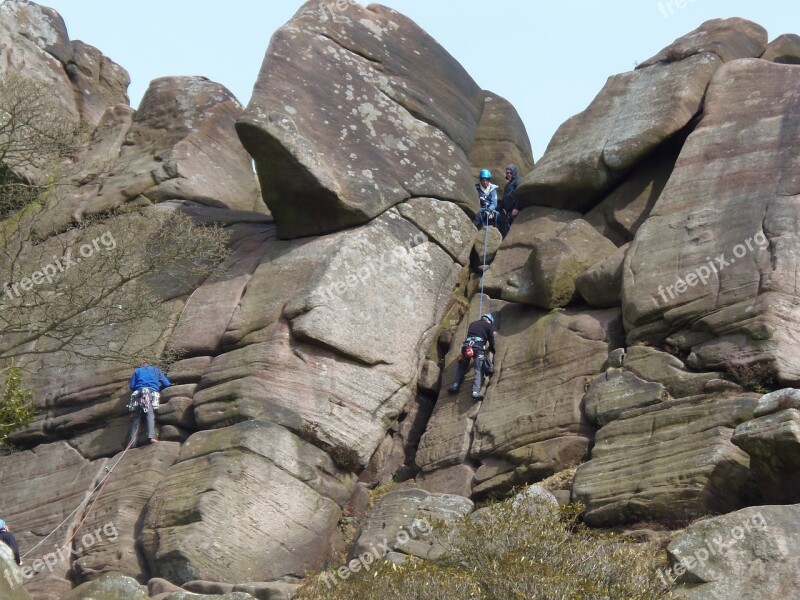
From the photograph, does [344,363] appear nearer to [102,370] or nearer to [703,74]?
[102,370]

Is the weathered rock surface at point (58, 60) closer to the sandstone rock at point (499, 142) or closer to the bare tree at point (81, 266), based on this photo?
the bare tree at point (81, 266)

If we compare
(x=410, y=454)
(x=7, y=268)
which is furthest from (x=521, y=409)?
(x=7, y=268)

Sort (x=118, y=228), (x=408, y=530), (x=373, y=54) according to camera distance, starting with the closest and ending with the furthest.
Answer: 1. (x=408, y=530)
2. (x=118, y=228)
3. (x=373, y=54)

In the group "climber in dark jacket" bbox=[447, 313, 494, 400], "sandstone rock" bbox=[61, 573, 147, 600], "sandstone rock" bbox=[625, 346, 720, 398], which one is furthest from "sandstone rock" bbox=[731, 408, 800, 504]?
"sandstone rock" bbox=[61, 573, 147, 600]

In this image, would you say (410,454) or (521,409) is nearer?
(521,409)

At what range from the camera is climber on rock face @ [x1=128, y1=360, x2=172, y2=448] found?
23969 millimetres

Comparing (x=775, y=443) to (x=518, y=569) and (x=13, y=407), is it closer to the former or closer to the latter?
(x=518, y=569)

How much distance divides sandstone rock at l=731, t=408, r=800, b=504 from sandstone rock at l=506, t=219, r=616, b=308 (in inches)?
256

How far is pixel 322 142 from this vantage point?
27.3 metres

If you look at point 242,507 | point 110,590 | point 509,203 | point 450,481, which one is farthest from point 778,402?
point 509,203

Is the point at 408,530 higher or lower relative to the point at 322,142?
lower

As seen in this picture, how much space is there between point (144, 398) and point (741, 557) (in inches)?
458

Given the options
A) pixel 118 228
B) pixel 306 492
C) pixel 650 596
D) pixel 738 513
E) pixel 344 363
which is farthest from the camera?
pixel 118 228

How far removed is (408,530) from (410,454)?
418 centimetres
